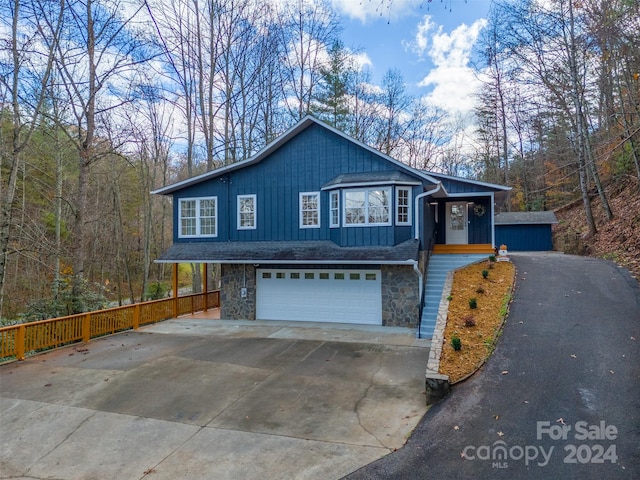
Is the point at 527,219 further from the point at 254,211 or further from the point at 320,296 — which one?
the point at 254,211

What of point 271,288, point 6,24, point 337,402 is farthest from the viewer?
point 271,288

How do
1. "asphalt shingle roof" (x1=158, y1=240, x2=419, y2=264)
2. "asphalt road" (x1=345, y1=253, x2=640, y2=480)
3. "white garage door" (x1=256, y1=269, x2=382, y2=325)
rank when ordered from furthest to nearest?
1. "white garage door" (x1=256, y1=269, x2=382, y2=325)
2. "asphalt shingle roof" (x1=158, y1=240, x2=419, y2=264)
3. "asphalt road" (x1=345, y1=253, x2=640, y2=480)

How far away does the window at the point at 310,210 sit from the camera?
40.5 ft

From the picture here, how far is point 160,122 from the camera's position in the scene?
773 inches

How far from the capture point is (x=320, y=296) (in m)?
12.4

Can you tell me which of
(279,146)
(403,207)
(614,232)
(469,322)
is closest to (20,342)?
(279,146)

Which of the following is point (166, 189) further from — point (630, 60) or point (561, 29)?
point (561, 29)

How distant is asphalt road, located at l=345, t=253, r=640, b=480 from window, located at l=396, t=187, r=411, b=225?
416cm

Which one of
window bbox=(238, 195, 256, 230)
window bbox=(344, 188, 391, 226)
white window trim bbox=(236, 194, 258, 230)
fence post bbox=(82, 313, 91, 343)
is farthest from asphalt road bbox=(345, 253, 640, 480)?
fence post bbox=(82, 313, 91, 343)

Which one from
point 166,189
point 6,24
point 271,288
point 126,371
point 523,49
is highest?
point 523,49

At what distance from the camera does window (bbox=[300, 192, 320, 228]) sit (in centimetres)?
1234

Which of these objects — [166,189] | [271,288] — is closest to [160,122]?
[166,189]

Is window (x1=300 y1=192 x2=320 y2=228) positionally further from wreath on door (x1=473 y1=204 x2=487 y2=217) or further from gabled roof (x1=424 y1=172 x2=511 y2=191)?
wreath on door (x1=473 y1=204 x2=487 y2=217)

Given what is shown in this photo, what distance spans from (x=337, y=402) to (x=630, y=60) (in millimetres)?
10620
